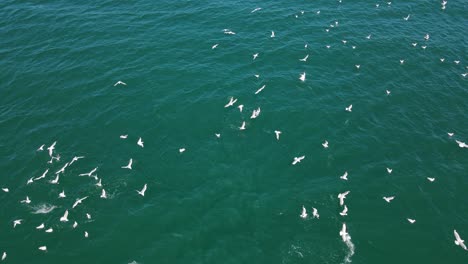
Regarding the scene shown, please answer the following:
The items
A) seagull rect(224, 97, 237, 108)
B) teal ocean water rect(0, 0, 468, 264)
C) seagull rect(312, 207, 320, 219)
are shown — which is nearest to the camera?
teal ocean water rect(0, 0, 468, 264)

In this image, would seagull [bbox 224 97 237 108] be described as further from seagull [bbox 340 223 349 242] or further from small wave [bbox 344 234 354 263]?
small wave [bbox 344 234 354 263]

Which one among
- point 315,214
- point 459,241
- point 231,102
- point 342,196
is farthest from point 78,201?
point 459,241

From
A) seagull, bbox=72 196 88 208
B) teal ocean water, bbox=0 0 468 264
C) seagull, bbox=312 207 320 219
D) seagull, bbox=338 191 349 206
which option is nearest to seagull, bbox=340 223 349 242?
teal ocean water, bbox=0 0 468 264

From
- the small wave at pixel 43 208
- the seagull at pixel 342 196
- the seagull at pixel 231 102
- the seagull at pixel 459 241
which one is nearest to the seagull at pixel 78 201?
the small wave at pixel 43 208

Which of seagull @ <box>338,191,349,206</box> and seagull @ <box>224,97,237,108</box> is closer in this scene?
seagull @ <box>338,191,349,206</box>

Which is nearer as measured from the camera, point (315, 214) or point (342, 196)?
point (315, 214)

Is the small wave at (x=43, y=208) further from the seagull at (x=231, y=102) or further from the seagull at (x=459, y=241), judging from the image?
the seagull at (x=459, y=241)

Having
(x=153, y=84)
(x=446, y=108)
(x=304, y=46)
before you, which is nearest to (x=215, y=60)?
(x=153, y=84)

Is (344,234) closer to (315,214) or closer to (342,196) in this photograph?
(315,214)
